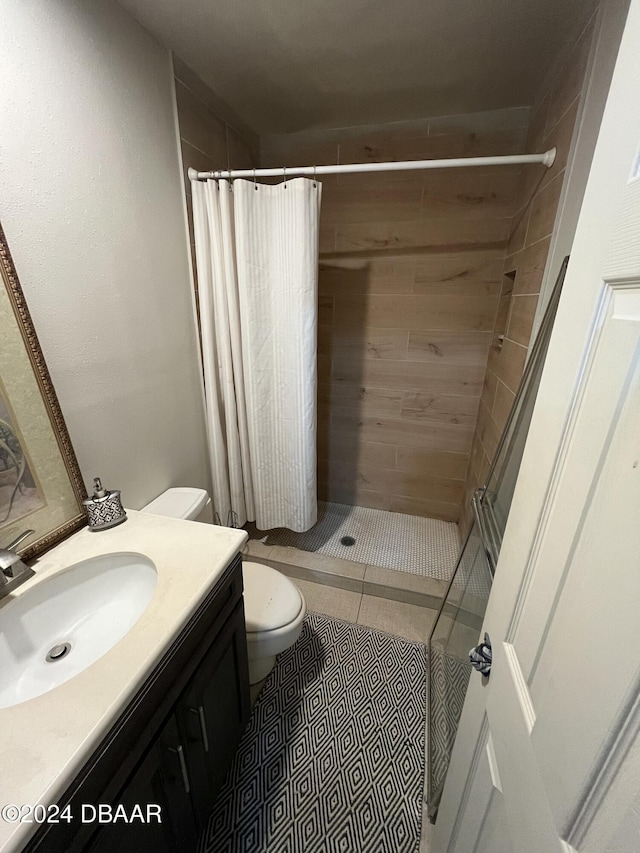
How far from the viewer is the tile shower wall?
5.70 feet

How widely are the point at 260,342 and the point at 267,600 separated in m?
1.12

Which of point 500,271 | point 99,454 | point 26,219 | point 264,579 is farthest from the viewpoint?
point 500,271

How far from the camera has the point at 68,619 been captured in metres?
0.86

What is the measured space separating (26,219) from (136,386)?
0.56 metres

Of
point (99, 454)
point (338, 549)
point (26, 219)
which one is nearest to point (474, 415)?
point (338, 549)

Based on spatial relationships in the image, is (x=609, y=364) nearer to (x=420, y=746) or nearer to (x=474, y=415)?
(x=420, y=746)

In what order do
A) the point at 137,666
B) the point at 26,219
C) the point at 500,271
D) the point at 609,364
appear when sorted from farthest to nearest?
the point at 500,271, the point at 26,219, the point at 137,666, the point at 609,364

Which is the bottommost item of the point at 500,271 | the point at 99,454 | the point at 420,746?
the point at 420,746

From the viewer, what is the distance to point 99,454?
113 centimetres

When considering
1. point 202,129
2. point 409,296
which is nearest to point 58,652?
point 202,129

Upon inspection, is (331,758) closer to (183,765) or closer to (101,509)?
(183,765)

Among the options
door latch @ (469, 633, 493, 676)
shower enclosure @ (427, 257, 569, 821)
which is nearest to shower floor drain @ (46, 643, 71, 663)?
door latch @ (469, 633, 493, 676)

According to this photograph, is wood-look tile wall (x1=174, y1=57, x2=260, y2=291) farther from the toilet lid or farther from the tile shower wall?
the toilet lid

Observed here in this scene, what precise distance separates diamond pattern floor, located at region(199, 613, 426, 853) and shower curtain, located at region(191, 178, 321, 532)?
0.70m
